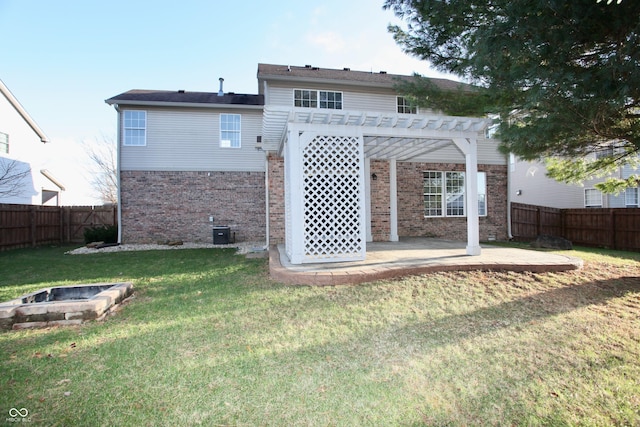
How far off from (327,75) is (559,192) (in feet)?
45.1

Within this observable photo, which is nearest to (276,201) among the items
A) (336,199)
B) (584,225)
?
(336,199)

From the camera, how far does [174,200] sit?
1199 cm

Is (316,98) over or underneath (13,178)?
over

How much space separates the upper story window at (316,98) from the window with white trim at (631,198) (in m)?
A: 13.9

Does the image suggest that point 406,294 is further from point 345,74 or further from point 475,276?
point 345,74

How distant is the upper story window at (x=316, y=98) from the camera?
36.1 ft

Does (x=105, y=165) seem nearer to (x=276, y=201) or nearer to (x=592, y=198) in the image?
(x=276, y=201)

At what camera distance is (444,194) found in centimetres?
1166

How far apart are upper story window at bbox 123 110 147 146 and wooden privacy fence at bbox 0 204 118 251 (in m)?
3.98

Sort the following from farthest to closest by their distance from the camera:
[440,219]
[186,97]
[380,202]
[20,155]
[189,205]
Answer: [20,155] → [186,97] → [189,205] → [440,219] → [380,202]

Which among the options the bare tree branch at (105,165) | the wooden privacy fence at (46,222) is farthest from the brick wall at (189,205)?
the bare tree branch at (105,165)

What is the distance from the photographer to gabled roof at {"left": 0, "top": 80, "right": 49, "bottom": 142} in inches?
579

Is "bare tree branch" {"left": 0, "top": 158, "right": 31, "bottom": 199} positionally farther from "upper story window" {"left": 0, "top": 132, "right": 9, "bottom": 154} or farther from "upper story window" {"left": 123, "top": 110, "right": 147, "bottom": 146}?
"upper story window" {"left": 123, "top": 110, "right": 147, "bottom": 146}

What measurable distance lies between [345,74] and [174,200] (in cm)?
837
